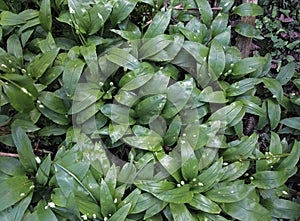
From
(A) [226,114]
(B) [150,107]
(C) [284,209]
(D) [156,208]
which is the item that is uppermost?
(B) [150,107]

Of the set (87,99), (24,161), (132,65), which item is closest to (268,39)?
(132,65)

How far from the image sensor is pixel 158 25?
8.31 ft

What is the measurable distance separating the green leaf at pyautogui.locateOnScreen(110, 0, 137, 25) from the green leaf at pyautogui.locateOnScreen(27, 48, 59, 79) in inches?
19.2

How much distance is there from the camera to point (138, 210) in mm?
2162

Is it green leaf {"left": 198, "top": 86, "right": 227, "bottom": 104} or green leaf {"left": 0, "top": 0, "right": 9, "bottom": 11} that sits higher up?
green leaf {"left": 0, "top": 0, "right": 9, "bottom": 11}

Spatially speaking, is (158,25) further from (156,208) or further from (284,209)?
(284,209)

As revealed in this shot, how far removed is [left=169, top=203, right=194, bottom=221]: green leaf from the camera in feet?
7.03

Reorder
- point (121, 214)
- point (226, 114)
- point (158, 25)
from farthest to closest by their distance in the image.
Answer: point (158, 25) → point (226, 114) → point (121, 214)

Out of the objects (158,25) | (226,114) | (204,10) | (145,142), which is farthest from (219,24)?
(145,142)

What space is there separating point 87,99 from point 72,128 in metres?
0.23

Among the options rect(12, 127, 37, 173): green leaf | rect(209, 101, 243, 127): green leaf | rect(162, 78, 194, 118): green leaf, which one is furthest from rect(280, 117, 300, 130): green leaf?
rect(12, 127, 37, 173): green leaf

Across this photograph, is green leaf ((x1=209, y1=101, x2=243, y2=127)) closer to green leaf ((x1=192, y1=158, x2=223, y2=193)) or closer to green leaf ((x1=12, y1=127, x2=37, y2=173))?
green leaf ((x1=192, y1=158, x2=223, y2=193))

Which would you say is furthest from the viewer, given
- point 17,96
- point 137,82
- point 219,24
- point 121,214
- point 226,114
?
point 219,24

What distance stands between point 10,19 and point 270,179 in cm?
210
